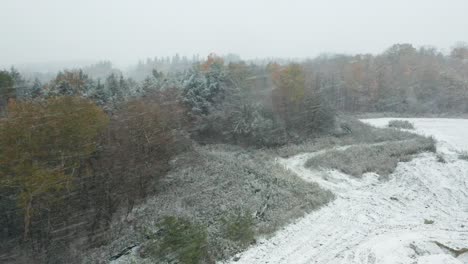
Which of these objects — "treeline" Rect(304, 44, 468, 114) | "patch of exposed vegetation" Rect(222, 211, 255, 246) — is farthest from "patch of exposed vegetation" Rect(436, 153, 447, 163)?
"treeline" Rect(304, 44, 468, 114)

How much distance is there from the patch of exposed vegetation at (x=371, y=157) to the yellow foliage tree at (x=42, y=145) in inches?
499

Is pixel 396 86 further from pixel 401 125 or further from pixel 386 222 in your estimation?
pixel 386 222

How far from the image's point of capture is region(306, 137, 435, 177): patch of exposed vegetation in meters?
19.0

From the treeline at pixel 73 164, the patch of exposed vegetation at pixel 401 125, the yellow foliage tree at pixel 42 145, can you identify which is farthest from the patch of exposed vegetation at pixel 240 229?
the patch of exposed vegetation at pixel 401 125

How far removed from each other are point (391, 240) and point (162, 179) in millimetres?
11259

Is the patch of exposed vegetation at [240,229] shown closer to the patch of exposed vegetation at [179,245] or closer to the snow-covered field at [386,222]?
the snow-covered field at [386,222]

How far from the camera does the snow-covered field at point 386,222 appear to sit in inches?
415

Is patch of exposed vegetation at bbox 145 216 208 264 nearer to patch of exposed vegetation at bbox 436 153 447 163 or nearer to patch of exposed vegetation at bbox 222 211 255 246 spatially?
patch of exposed vegetation at bbox 222 211 255 246

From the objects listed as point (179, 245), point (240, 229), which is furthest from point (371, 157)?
point (179, 245)

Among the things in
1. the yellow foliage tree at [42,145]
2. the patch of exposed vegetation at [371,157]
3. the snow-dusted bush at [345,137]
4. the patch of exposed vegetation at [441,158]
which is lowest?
the snow-dusted bush at [345,137]

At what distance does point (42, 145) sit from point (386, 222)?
12.1m

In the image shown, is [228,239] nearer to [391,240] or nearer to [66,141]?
[391,240]

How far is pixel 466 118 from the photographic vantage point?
126 ft

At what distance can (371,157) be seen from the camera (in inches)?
826
